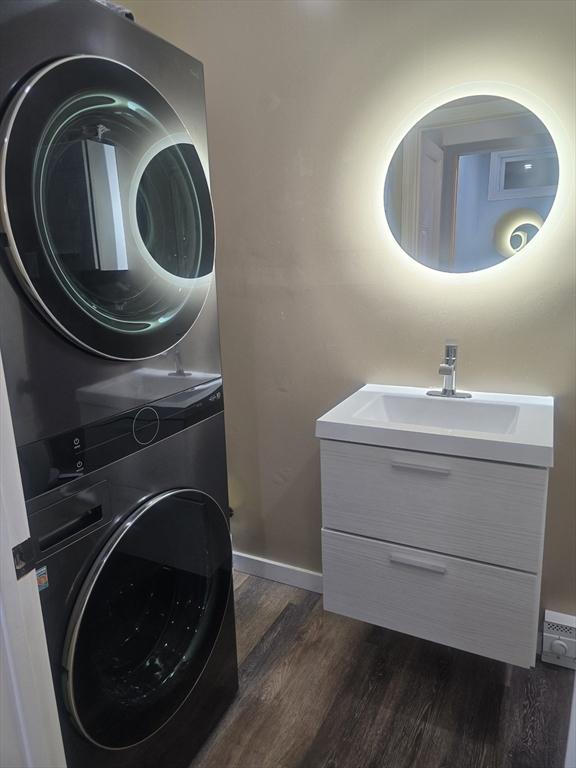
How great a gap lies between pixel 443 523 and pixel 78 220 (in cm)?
105

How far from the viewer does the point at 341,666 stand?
1.64 meters

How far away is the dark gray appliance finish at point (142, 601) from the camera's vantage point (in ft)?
3.05

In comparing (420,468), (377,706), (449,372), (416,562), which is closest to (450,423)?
(449,372)

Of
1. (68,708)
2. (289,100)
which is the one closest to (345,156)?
(289,100)

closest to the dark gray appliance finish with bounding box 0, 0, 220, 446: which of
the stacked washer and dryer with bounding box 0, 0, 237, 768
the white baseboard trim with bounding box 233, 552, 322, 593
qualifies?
the stacked washer and dryer with bounding box 0, 0, 237, 768

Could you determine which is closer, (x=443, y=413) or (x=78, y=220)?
(x=78, y=220)

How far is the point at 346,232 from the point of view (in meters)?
1.67

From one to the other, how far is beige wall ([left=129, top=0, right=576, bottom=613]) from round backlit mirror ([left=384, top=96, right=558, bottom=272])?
0.12 feet

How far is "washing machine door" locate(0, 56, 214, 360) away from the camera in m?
0.80

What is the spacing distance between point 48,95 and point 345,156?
1021mm

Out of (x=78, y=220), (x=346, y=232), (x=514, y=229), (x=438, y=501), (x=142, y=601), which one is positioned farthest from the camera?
(x=346, y=232)

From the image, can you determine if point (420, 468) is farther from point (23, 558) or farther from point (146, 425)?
point (23, 558)

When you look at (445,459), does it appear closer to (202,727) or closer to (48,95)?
(202,727)

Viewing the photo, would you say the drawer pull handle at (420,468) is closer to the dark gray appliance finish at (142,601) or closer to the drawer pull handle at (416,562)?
the drawer pull handle at (416,562)
